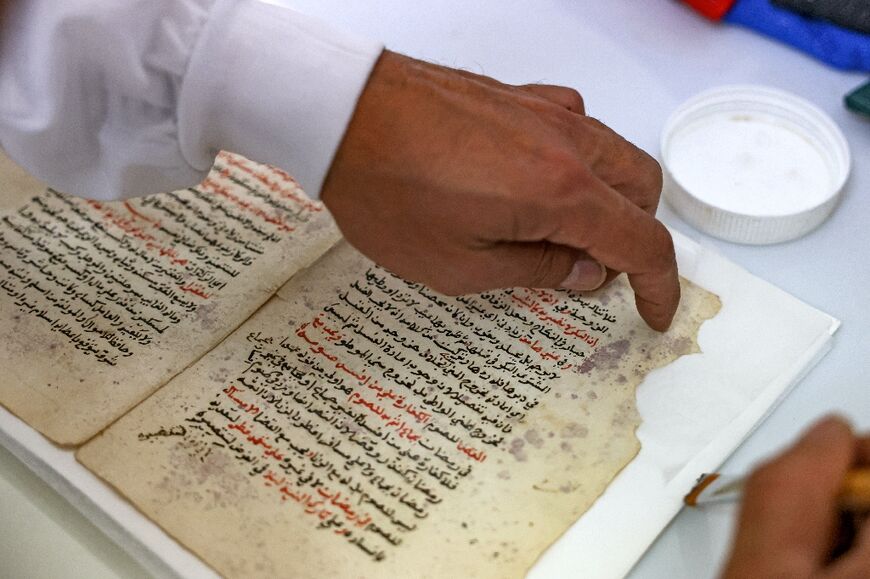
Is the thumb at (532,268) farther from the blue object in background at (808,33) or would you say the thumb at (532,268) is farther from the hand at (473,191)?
the blue object in background at (808,33)

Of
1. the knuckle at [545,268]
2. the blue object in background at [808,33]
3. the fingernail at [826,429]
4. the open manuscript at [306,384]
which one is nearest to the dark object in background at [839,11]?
the blue object in background at [808,33]

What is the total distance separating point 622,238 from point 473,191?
0.41 feet

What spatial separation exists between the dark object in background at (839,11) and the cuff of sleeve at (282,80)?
57 centimetres

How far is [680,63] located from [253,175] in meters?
0.49

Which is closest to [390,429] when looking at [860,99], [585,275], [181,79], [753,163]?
[585,275]

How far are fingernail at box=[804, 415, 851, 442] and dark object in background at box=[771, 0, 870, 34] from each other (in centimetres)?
64

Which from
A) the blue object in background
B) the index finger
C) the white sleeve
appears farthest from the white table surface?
the white sleeve

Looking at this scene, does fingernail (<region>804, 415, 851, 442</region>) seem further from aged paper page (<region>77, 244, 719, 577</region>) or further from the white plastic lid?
the white plastic lid

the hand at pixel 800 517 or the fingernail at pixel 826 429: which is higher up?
the fingernail at pixel 826 429

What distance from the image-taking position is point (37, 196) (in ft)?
2.81

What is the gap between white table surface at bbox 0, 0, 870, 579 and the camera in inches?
25.2

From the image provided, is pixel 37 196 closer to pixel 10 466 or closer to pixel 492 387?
pixel 10 466

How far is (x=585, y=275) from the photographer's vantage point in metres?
0.70

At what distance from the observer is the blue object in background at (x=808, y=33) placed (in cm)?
92
